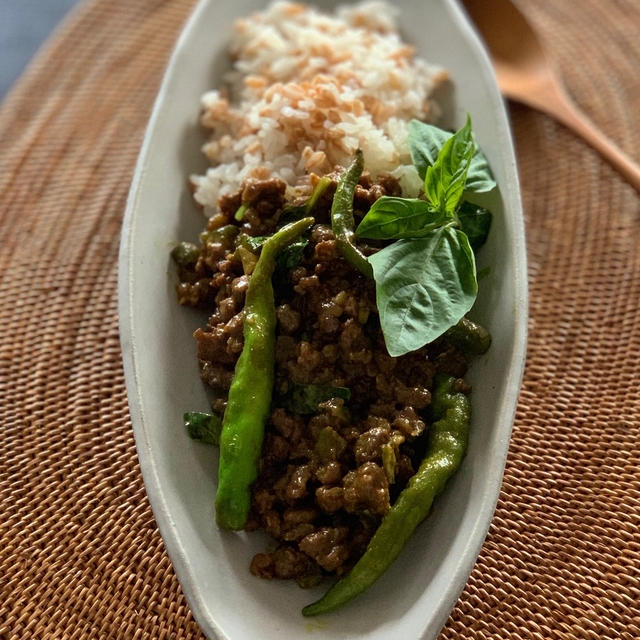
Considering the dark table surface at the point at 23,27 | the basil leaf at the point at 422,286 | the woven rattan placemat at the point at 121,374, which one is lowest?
the woven rattan placemat at the point at 121,374

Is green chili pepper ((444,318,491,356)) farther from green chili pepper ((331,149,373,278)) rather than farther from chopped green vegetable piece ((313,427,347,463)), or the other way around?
chopped green vegetable piece ((313,427,347,463))

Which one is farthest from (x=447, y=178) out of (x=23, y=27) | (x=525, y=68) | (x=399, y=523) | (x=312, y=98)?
(x=23, y=27)

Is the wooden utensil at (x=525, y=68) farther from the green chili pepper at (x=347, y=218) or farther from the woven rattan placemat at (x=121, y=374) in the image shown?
the green chili pepper at (x=347, y=218)

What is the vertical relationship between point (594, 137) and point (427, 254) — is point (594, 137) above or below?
below

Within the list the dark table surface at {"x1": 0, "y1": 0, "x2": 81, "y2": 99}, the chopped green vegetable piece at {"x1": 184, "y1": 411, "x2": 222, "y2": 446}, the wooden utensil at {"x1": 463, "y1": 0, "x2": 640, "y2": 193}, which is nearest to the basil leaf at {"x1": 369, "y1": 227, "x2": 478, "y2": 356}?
the chopped green vegetable piece at {"x1": 184, "y1": 411, "x2": 222, "y2": 446}

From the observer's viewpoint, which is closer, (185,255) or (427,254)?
(427,254)

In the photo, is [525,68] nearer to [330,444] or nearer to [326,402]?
[326,402]

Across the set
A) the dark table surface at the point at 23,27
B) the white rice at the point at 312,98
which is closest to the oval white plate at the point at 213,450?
the white rice at the point at 312,98
